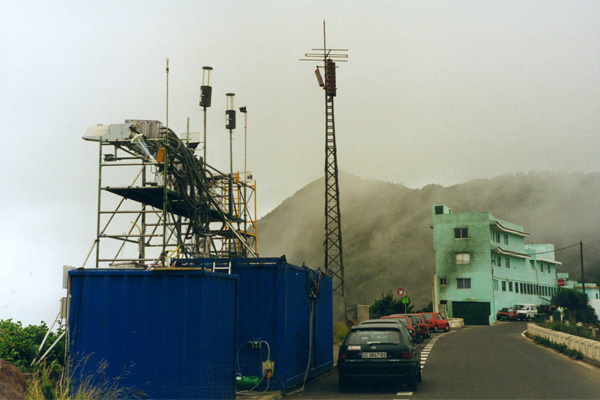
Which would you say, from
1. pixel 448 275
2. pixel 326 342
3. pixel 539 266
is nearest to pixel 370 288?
pixel 539 266

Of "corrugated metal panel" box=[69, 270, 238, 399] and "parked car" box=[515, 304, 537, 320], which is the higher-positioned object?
"corrugated metal panel" box=[69, 270, 238, 399]

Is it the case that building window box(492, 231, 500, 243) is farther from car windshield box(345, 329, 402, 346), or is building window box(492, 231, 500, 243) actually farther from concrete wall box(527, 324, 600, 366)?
car windshield box(345, 329, 402, 346)

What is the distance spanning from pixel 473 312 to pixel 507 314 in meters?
5.08

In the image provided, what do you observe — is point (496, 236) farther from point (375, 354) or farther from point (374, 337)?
point (375, 354)

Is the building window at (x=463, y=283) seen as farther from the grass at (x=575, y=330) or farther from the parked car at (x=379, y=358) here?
the parked car at (x=379, y=358)

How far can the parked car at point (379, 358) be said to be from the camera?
1401 centimetres

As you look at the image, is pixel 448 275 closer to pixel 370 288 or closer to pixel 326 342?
pixel 326 342

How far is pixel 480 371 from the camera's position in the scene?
17797mm

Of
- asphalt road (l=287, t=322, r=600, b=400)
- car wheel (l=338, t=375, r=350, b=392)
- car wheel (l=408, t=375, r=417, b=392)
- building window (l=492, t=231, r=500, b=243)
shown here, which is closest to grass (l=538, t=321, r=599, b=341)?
asphalt road (l=287, t=322, r=600, b=400)

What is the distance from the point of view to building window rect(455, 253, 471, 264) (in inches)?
2628

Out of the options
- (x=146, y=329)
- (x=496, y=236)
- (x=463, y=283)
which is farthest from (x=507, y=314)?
(x=146, y=329)

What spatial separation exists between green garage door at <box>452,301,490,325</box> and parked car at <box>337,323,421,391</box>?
50.9 m

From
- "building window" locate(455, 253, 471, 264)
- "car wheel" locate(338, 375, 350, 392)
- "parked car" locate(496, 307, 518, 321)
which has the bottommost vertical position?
"parked car" locate(496, 307, 518, 321)

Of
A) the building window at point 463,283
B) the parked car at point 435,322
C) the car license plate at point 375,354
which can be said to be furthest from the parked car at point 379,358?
the building window at point 463,283
